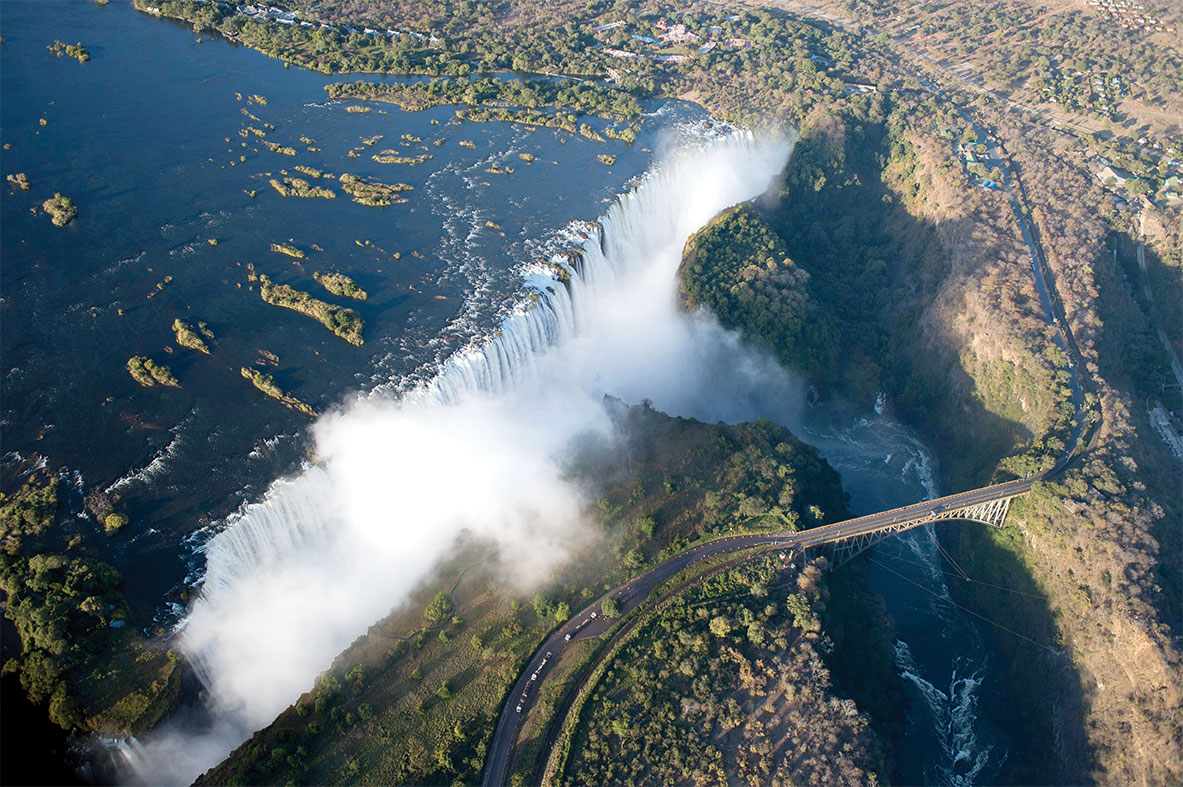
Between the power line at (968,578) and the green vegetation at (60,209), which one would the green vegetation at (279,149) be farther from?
the power line at (968,578)

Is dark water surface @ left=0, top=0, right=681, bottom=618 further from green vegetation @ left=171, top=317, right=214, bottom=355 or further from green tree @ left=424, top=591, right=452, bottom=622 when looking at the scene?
green tree @ left=424, top=591, right=452, bottom=622

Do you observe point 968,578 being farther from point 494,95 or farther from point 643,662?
point 494,95

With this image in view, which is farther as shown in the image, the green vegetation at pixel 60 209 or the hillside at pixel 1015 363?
the green vegetation at pixel 60 209

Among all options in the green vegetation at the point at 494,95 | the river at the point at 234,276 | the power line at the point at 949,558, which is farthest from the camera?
the green vegetation at the point at 494,95

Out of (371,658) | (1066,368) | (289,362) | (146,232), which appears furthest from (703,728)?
(146,232)

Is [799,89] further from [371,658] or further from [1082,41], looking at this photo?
[371,658]

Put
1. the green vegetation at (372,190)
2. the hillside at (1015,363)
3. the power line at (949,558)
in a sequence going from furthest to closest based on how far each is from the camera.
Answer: the green vegetation at (372,190)
the power line at (949,558)
the hillside at (1015,363)

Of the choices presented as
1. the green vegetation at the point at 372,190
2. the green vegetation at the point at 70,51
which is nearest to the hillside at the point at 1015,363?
the green vegetation at the point at 372,190
